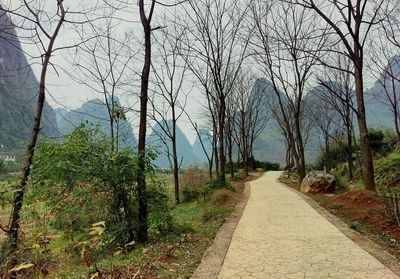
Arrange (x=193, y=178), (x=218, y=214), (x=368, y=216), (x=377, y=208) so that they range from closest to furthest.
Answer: (x=368, y=216) < (x=377, y=208) < (x=218, y=214) < (x=193, y=178)

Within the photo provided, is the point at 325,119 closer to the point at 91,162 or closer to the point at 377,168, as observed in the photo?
the point at 377,168

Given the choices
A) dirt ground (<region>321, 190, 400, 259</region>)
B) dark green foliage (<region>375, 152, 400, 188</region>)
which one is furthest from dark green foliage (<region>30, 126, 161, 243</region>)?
dark green foliage (<region>375, 152, 400, 188</region>)

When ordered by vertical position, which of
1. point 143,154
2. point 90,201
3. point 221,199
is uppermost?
point 143,154

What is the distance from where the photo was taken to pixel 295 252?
6285mm

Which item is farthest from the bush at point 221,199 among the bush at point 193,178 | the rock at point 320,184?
the bush at point 193,178

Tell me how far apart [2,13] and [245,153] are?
100 ft

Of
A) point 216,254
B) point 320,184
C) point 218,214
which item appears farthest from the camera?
point 320,184

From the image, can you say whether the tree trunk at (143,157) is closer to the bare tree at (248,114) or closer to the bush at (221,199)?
the bush at (221,199)

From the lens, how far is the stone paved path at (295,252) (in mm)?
5184

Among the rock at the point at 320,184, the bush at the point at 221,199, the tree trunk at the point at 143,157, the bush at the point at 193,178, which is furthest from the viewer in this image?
the bush at the point at 193,178

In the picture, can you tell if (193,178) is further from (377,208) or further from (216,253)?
(216,253)

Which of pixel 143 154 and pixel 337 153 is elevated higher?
pixel 337 153

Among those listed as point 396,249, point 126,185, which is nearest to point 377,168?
point 396,249

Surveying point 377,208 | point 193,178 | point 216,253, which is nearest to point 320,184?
point 377,208
